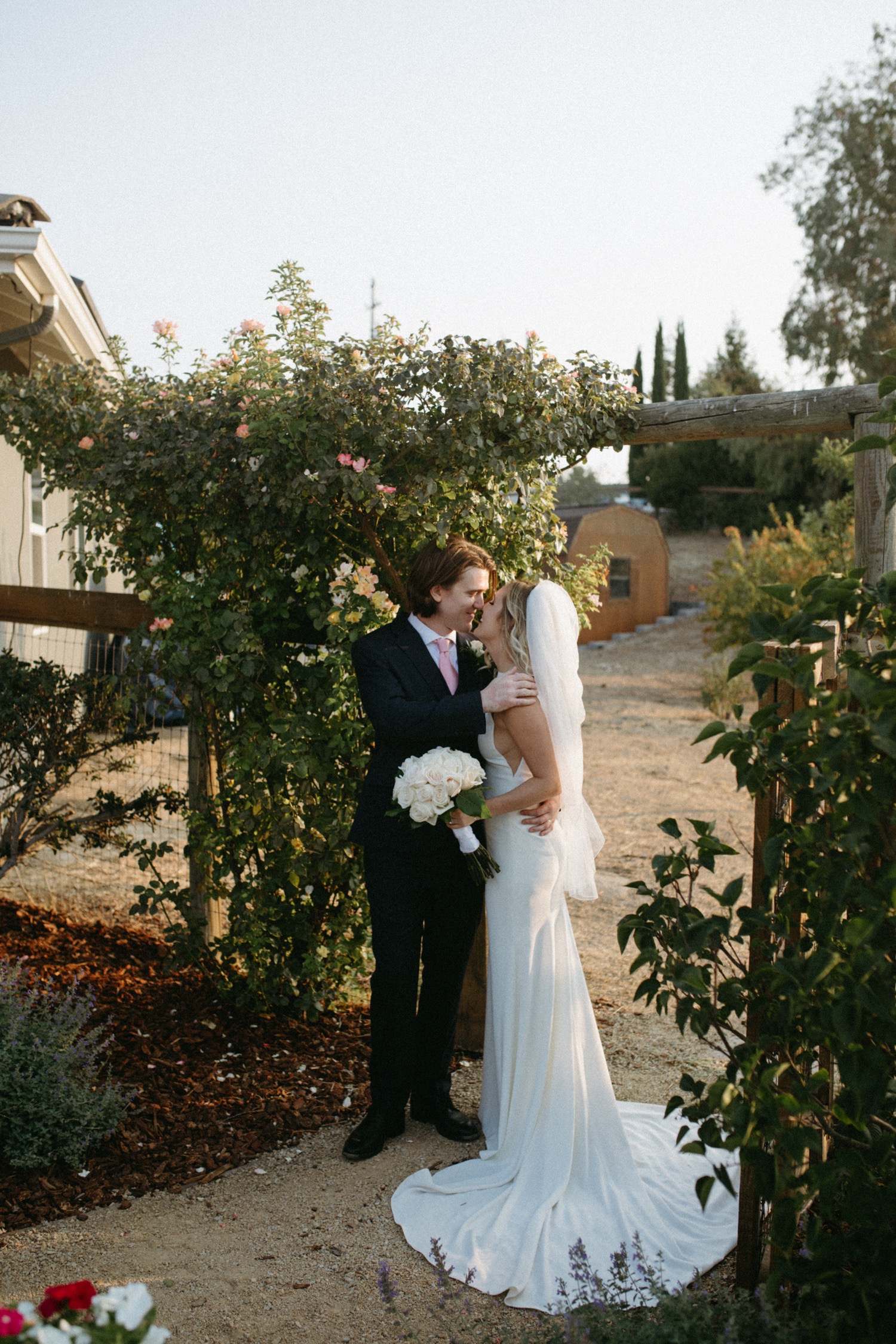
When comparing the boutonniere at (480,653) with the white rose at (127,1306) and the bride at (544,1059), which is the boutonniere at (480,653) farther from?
the white rose at (127,1306)

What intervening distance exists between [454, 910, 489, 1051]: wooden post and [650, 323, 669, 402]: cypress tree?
46.8 metres

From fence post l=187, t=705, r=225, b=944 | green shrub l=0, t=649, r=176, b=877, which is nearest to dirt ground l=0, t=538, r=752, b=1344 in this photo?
fence post l=187, t=705, r=225, b=944

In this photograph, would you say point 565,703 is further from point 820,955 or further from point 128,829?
point 128,829

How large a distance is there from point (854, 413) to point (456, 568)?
1.64m

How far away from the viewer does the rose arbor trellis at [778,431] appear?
8.92ft

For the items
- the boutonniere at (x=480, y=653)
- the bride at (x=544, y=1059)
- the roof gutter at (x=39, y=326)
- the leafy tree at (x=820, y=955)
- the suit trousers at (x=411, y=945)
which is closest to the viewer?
the leafy tree at (x=820, y=955)

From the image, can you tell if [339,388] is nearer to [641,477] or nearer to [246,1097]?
[246,1097]

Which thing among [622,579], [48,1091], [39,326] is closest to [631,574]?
[622,579]

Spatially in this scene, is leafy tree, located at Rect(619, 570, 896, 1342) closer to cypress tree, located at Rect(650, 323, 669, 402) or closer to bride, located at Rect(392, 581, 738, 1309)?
bride, located at Rect(392, 581, 738, 1309)

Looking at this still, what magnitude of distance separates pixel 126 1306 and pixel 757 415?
12.3ft

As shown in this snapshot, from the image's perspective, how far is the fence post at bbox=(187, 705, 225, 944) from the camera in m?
4.80

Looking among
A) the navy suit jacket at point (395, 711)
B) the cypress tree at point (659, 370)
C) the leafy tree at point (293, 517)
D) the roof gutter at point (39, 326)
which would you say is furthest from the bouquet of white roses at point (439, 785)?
the cypress tree at point (659, 370)

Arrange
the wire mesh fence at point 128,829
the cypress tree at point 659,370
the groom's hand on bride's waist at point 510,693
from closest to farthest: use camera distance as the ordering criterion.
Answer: the groom's hand on bride's waist at point 510,693 < the wire mesh fence at point 128,829 < the cypress tree at point 659,370

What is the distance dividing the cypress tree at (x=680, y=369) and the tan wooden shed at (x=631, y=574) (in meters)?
22.2
